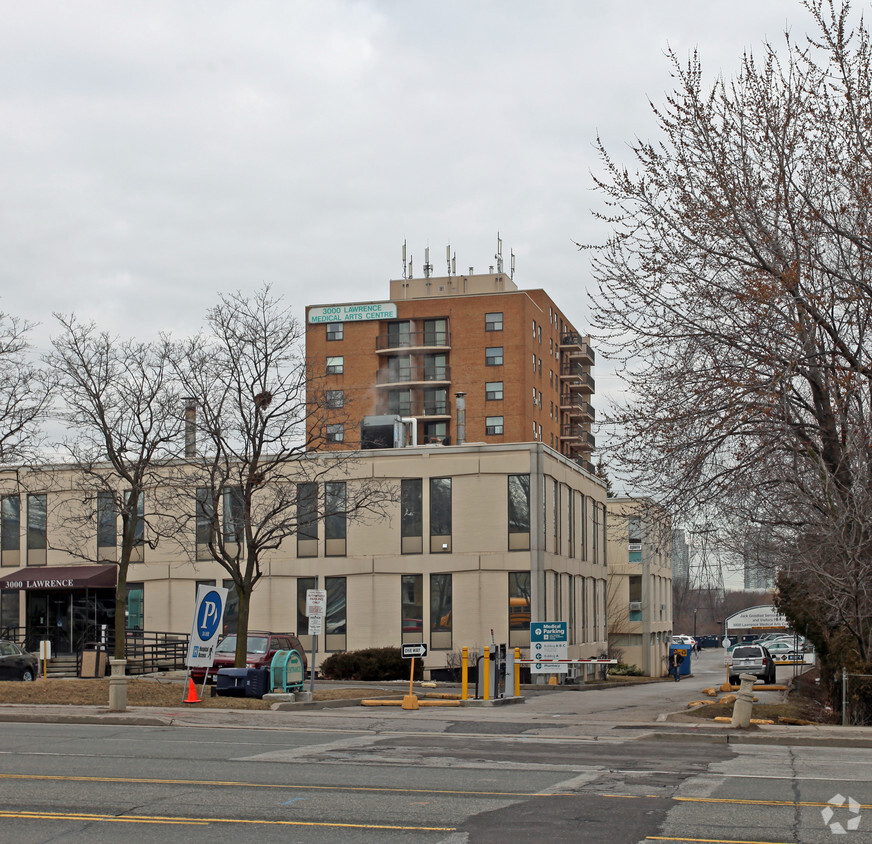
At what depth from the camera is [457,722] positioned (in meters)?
20.4

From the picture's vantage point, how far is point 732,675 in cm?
4641

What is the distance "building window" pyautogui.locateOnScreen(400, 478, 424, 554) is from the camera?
4269 cm

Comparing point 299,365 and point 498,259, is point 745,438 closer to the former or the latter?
point 299,365

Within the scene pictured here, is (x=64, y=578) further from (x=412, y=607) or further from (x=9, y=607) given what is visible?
(x=412, y=607)

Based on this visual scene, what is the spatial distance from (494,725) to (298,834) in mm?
11446

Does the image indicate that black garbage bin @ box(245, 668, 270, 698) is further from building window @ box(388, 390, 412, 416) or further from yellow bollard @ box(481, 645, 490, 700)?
building window @ box(388, 390, 412, 416)

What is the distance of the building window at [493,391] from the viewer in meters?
A: 76.4

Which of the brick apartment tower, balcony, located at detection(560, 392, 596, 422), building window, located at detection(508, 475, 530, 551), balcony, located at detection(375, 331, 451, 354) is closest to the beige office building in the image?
building window, located at detection(508, 475, 530, 551)

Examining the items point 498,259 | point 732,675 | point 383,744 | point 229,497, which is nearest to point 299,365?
point 229,497

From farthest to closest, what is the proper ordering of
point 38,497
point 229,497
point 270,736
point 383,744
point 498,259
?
point 498,259 → point 38,497 → point 229,497 → point 270,736 → point 383,744

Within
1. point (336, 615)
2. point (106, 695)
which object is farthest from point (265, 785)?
point (336, 615)

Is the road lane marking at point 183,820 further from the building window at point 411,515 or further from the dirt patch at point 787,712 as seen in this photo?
the building window at point 411,515

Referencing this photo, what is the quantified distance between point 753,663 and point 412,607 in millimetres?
14629

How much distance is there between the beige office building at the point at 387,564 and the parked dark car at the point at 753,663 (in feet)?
23.6
